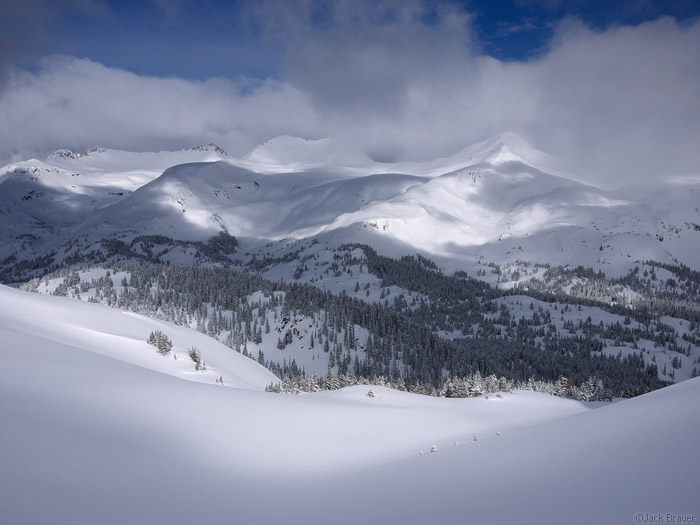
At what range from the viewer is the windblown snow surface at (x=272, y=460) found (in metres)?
7.11

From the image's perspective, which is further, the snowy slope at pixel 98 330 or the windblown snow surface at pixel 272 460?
the snowy slope at pixel 98 330

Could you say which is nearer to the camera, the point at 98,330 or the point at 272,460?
the point at 272,460

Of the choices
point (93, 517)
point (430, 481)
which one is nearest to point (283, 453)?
point (430, 481)

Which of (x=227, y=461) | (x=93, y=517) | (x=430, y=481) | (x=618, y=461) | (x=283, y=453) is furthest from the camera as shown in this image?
(x=283, y=453)

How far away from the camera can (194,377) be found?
3631 centimetres

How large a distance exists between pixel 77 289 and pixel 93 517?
156839mm

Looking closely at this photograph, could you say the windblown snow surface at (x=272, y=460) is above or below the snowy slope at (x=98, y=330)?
below

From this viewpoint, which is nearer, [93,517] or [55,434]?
[93,517]

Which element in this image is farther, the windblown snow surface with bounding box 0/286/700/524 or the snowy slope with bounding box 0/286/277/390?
the snowy slope with bounding box 0/286/277/390

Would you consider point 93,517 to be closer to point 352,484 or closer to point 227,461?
point 227,461

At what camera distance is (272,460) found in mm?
13852

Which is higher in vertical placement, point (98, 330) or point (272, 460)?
point (98, 330)

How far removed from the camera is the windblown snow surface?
711cm

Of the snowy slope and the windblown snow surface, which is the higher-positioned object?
the snowy slope
